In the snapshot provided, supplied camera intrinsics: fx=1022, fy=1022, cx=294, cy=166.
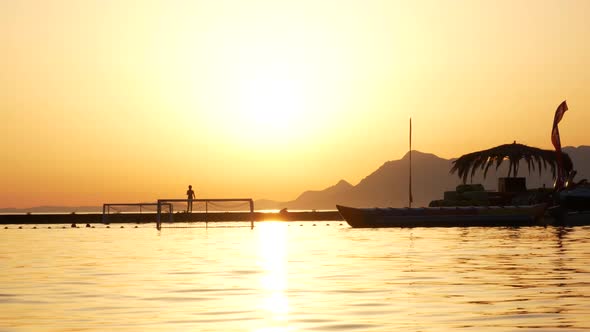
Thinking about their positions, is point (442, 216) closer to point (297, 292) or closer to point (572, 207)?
point (572, 207)

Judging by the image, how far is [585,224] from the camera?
10750 centimetres

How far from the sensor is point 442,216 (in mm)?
100188

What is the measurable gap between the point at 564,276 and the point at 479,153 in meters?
110

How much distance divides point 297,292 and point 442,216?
76914 mm

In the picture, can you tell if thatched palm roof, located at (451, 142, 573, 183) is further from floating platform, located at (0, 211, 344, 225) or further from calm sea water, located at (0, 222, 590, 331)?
calm sea water, located at (0, 222, 590, 331)

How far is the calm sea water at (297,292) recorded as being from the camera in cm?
1853

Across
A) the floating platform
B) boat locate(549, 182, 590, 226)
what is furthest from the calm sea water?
the floating platform

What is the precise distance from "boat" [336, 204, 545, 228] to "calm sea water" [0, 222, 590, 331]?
55.5 m

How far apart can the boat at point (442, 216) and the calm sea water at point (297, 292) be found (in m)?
55.5

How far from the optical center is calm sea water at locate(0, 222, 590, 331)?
18.5 meters

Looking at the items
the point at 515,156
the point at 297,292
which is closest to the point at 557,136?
the point at 515,156

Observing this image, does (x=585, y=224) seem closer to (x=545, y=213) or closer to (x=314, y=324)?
(x=545, y=213)

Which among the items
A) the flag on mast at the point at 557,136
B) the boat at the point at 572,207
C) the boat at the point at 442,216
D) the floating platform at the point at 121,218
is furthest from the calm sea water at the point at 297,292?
the flag on mast at the point at 557,136

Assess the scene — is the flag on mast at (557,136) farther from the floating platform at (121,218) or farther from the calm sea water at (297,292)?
the calm sea water at (297,292)
